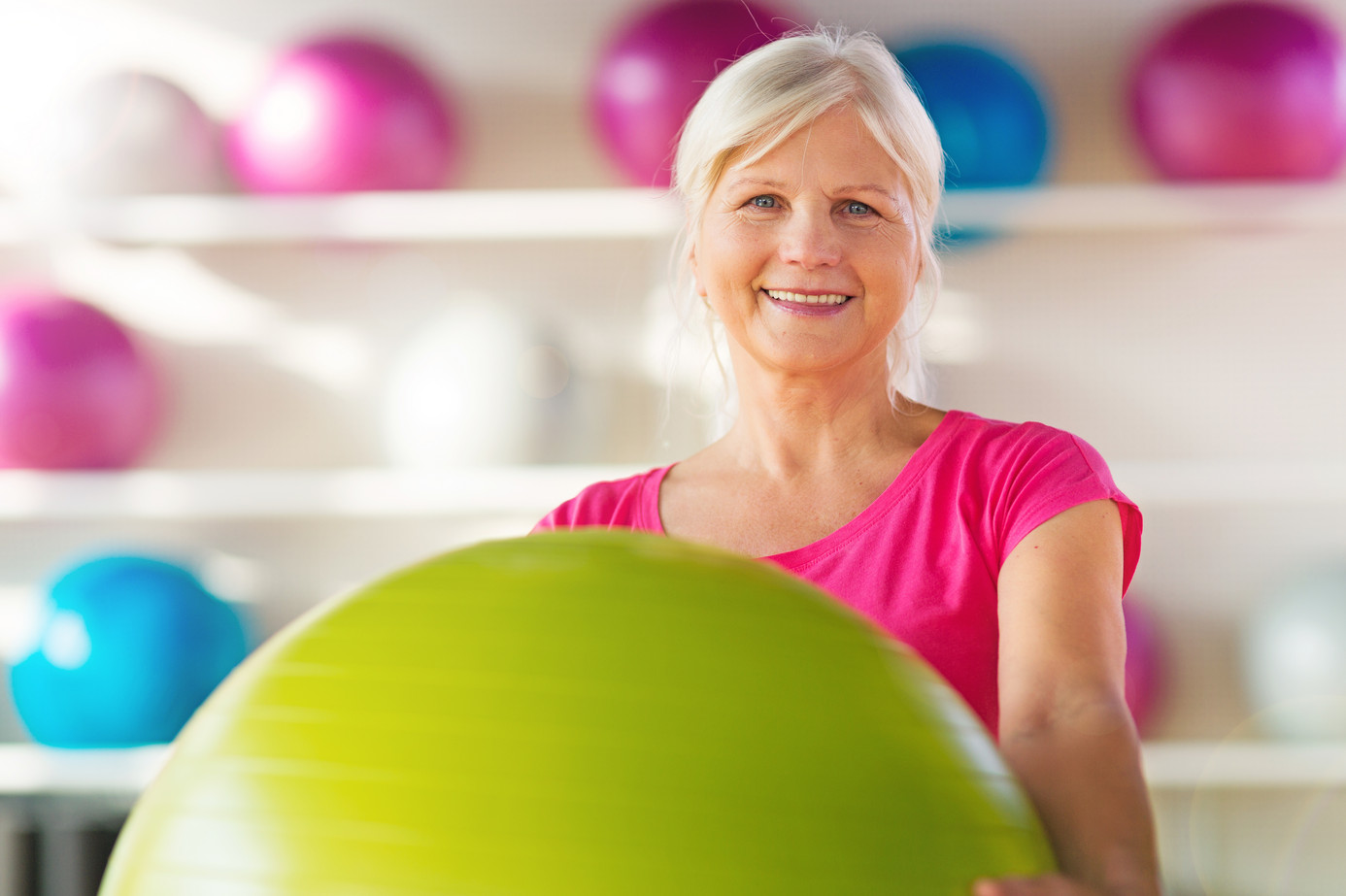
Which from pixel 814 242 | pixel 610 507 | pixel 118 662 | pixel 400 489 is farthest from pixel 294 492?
pixel 814 242

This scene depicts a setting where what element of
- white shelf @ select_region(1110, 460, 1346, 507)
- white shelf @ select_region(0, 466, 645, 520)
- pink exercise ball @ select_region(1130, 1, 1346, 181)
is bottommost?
white shelf @ select_region(0, 466, 645, 520)

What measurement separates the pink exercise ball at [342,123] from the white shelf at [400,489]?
605 mm

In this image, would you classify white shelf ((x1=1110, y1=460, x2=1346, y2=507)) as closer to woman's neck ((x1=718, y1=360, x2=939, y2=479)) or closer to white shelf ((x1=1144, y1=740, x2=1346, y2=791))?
white shelf ((x1=1144, y1=740, x2=1346, y2=791))

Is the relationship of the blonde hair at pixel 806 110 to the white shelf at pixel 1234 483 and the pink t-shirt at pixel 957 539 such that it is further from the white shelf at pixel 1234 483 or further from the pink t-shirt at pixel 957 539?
the white shelf at pixel 1234 483

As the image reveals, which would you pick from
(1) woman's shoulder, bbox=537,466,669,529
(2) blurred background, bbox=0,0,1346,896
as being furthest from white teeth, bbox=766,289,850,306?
(2) blurred background, bbox=0,0,1346,896

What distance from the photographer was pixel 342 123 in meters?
2.52

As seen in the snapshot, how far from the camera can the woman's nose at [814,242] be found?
105 cm

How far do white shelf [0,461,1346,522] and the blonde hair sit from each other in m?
1.38

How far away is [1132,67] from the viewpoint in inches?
107

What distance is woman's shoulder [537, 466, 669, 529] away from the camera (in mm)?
1225

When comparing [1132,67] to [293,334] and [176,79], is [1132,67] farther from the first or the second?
[176,79]

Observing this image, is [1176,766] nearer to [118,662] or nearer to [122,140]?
[118,662]

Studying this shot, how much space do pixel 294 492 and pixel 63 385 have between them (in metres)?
0.48

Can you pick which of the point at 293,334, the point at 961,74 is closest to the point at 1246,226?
the point at 961,74
